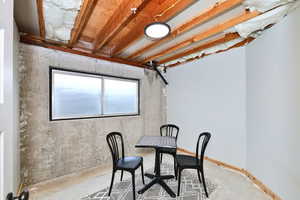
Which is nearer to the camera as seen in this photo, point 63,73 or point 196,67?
point 63,73

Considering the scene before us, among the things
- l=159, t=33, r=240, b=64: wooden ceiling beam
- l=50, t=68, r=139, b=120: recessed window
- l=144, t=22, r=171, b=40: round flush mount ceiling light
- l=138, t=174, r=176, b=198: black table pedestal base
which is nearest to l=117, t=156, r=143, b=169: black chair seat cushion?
l=138, t=174, r=176, b=198: black table pedestal base

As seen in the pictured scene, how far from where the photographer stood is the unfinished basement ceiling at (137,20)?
5.17 feet

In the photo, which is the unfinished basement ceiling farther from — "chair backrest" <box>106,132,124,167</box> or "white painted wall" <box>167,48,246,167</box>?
"chair backrest" <box>106,132,124,167</box>

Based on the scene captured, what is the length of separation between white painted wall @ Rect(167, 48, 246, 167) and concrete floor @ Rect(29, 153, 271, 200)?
44 centimetres

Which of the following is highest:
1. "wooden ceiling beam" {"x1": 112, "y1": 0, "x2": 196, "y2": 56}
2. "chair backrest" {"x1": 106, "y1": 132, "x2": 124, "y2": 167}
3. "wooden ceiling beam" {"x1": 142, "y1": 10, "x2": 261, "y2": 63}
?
"wooden ceiling beam" {"x1": 112, "y1": 0, "x2": 196, "y2": 56}

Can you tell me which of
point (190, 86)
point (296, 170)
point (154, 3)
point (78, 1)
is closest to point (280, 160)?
point (296, 170)

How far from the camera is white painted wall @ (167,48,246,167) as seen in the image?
8.74 feet

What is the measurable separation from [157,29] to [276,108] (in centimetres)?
201

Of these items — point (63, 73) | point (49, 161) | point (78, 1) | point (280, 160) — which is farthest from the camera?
point (63, 73)

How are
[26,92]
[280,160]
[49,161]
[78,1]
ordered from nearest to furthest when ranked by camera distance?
[78,1] → [280,160] → [26,92] → [49,161]

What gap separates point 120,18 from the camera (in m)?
1.76

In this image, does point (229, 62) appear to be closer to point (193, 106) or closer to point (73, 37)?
point (193, 106)

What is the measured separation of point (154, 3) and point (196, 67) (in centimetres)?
220

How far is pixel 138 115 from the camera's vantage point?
12.0ft
